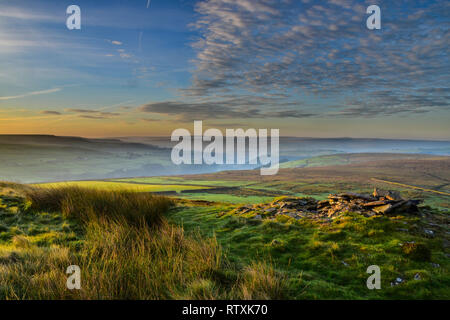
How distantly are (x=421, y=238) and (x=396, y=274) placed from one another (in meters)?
2.29

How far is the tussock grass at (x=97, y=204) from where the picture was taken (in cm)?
941

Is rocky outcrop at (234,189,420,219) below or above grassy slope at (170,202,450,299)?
above

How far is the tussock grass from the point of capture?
9.41 m

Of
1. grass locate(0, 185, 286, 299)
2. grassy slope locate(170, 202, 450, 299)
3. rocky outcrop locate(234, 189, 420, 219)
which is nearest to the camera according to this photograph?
grass locate(0, 185, 286, 299)

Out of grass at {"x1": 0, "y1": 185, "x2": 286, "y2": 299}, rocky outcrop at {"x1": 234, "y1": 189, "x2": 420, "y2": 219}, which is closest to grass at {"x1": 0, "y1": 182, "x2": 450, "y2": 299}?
grass at {"x1": 0, "y1": 185, "x2": 286, "y2": 299}

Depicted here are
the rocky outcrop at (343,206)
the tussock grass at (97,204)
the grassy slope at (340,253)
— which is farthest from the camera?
the tussock grass at (97,204)

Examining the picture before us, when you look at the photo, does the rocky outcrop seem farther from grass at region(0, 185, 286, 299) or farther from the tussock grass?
grass at region(0, 185, 286, 299)

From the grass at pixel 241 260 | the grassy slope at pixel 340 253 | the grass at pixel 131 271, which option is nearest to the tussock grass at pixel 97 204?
the grass at pixel 241 260

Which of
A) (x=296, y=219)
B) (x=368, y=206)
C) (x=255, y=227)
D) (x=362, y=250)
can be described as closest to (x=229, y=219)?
(x=255, y=227)

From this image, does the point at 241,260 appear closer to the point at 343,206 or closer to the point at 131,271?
the point at 131,271

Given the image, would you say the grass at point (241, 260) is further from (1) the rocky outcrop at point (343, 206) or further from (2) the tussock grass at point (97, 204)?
(1) the rocky outcrop at point (343, 206)
